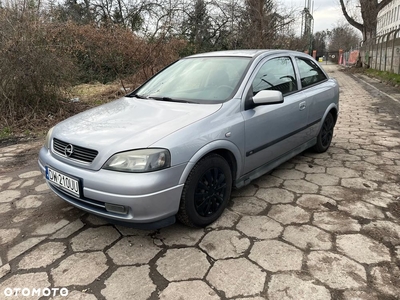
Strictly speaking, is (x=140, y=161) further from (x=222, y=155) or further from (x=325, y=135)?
(x=325, y=135)

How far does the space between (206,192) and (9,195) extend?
7.54 ft

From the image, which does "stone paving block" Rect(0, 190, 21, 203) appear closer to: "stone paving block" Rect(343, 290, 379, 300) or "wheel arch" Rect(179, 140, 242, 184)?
"wheel arch" Rect(179, 140, 242, 184)

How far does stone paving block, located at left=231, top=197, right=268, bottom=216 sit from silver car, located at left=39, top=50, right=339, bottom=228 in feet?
0.78

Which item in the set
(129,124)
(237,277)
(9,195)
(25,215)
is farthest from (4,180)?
(237,277)

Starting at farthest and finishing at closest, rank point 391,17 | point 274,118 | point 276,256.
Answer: point 391,17
point 274,118
point 276,256

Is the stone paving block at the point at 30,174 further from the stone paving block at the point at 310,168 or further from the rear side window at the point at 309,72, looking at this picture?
the rear side window at the point at 309,72

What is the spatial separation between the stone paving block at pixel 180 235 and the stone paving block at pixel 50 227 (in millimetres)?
909

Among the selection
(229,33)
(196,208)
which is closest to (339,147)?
(196,208)

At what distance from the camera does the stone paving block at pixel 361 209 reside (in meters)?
2.83

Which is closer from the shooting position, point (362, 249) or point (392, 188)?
point (362, 249)

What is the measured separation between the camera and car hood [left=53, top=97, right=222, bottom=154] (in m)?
2.28

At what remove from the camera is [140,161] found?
7.18 ft

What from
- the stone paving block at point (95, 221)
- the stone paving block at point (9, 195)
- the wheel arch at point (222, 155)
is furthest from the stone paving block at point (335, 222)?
the stone paving block at point (9, 195)

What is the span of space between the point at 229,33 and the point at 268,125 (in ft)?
49.7
